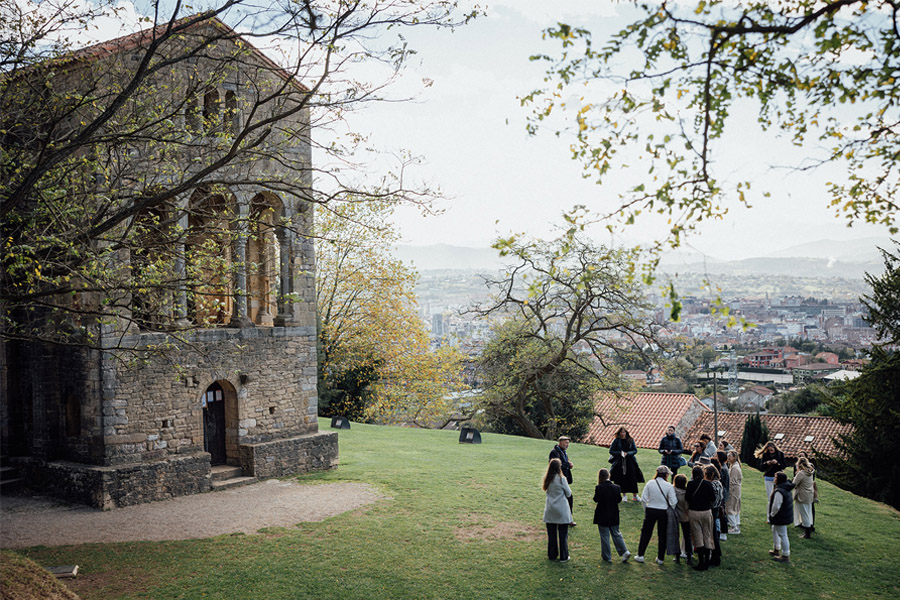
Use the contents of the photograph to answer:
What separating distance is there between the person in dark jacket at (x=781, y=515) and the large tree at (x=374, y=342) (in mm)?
19518

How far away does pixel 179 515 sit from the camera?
44.6ft

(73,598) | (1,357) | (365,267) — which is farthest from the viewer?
(365,267)

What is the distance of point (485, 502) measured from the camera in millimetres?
14359

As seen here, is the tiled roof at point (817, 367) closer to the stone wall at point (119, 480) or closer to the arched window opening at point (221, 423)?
the arched window opening at point (221, 423)

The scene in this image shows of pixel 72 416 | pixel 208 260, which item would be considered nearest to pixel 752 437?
pixel 208 260

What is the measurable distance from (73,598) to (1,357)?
8759 millimetres

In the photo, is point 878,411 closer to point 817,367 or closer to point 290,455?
point 290,455

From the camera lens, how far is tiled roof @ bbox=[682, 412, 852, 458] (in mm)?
30812

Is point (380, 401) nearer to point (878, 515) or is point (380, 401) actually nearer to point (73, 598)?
point (878, 515)

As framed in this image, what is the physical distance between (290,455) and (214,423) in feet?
6.64

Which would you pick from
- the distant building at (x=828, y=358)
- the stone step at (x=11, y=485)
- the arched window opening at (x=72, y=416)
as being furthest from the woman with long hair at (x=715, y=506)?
the distant building at (x=828, y=358)

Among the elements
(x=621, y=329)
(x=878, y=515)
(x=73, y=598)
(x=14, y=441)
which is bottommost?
(x=878, y=515)

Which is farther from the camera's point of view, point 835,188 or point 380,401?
point 380,401

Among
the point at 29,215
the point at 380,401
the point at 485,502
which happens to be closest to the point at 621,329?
the point at 380,401
